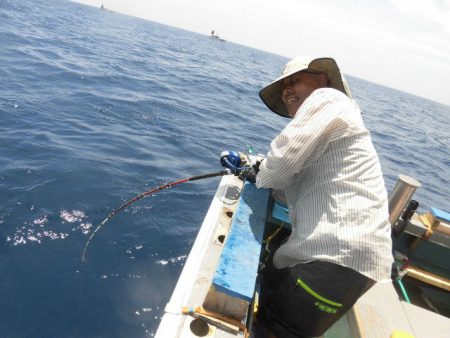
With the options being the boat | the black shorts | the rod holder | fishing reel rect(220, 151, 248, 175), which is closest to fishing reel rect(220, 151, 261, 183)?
fishing reel rect(220, 151, 248, 175)

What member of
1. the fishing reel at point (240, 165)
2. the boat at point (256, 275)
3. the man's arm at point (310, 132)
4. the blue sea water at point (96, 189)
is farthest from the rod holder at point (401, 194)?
the blue sea water at point (96, 189)

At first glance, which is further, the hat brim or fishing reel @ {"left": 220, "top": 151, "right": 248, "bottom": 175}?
fishing reel @ {"left": 220, "top": 151, "right": 248, "bottom": 175}

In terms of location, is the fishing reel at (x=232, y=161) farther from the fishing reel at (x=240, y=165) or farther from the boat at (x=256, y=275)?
the boat at (x=256, y=275)

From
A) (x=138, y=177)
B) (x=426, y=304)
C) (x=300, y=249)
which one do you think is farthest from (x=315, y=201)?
(x=138, y=177)

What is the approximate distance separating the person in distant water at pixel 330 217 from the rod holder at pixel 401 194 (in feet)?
7.87

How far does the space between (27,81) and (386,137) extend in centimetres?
1899

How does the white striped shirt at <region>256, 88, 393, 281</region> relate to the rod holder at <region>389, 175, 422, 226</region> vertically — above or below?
above

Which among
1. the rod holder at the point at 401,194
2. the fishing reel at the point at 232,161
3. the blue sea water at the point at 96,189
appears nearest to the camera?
the fishing reel at the point at 232,161

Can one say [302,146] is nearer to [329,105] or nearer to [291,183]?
[329,105]

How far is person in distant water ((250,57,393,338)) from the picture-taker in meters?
1.98

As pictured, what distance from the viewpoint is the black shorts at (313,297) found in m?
2.02

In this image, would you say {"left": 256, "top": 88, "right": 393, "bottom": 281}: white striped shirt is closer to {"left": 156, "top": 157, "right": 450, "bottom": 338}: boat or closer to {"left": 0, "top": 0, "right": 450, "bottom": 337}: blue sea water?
{"left": 156, "top": 157, "right": 450, "bottom": 338}: boat

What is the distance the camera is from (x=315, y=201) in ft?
6.97

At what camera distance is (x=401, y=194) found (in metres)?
4.21
